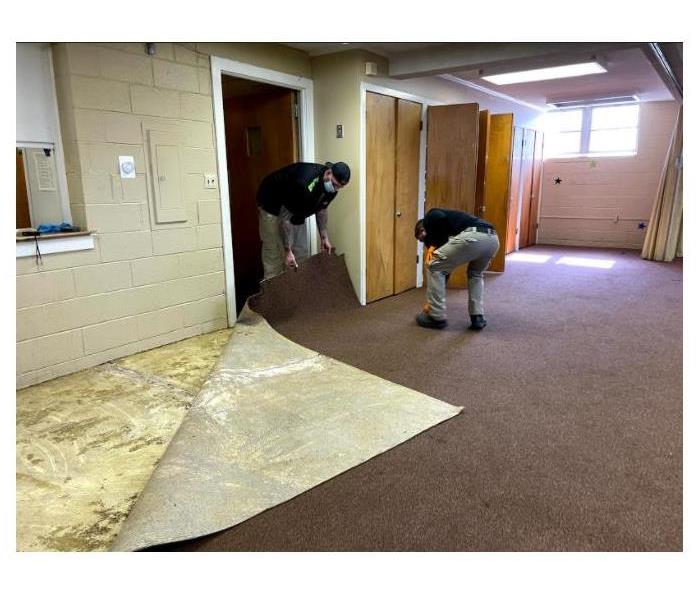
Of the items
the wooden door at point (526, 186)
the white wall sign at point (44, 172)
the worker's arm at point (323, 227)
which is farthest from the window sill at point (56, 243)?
the wooden door at point (526, 186)

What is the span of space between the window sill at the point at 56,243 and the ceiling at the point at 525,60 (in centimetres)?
219

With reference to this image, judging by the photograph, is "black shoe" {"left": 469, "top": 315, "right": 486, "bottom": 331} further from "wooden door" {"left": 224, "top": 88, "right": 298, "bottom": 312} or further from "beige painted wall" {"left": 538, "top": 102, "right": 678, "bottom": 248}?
"beige painted wall" {"left": 538, "top": 102, "right": 678, "bottom": 248}

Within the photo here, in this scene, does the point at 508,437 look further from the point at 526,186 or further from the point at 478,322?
the point at 526,186

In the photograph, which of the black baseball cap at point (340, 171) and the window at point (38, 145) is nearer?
the window at point (38, 145)

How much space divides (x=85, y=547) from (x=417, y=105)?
4815 mm

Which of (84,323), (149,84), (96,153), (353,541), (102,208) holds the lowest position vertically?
(353,541)

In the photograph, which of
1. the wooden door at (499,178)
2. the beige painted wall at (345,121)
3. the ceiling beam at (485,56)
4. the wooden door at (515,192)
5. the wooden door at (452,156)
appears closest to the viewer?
the ceiling beam at (485,56)

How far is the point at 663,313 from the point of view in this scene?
14.7 feet

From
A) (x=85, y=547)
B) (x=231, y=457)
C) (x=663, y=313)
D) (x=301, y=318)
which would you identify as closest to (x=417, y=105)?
(x=301, y=318)

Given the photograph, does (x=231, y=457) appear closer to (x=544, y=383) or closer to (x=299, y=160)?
(x=544, y=383)

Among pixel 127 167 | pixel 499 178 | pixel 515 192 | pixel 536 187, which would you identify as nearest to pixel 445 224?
pixel 127 167

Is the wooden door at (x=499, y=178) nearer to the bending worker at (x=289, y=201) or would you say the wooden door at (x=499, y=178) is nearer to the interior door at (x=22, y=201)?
the bending worker at (x=289, y=201)

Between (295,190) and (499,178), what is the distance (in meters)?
3.31

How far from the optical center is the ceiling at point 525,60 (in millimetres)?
3682
